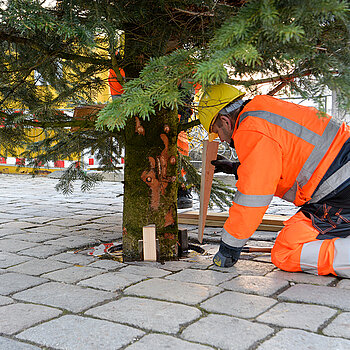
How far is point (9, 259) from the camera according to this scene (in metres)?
3.46

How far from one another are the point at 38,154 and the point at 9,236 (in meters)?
0.98

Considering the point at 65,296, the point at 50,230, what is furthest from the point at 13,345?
the point at 50,230

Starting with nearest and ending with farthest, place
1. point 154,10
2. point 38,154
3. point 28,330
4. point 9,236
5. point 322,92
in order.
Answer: point 322,92 < point 28,330 < point 154,10 < point 9,236 < point 38,154

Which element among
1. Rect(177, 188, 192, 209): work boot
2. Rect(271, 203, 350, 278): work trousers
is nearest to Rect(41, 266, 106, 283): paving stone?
Rect(271, 203, 350, 278): work trousers

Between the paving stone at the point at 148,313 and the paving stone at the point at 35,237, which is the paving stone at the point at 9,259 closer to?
the paving stone at the point at 35,237

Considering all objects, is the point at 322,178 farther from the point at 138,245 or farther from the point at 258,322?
the point at 138,245

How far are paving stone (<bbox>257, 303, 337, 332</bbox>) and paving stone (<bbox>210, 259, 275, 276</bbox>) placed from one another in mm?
669

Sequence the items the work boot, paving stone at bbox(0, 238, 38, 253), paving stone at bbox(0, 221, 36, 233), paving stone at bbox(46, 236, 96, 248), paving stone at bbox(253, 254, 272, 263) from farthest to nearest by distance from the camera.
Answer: the work boot < paving stone at bbox(0, 221, 36, 233) < paving stone at bbox(46, 236, 96, 248) < paving stone at bbox(0, 238, 38, 253) < paving stone at bbox(253, 254, 272, 263)

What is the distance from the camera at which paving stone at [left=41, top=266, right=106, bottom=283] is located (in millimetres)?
2899

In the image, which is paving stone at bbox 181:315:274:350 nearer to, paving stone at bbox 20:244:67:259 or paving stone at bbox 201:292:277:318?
paving stone at bbox 201:292:277:318

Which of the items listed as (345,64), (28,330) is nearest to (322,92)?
(345,64)

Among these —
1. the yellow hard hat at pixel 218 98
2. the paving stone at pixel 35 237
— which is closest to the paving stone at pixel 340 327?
the yellow hard hat at pixel 218 98

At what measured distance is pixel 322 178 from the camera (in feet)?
9.60

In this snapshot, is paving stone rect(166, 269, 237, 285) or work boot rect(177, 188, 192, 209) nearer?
paving stone rect(166, 269, 237, 285)
